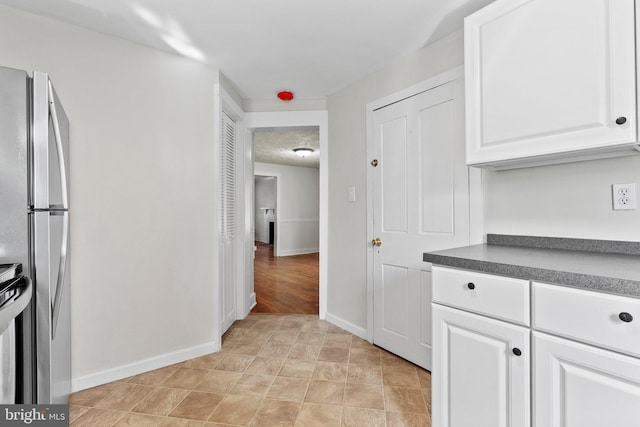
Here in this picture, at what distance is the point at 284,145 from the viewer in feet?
18.7

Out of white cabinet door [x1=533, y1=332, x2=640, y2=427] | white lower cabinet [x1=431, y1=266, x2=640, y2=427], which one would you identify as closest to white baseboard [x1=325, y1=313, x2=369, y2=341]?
white lower cabinet [x1=431, y1=266, x2=640, y2=427]

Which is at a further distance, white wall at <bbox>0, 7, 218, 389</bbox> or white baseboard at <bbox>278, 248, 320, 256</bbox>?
white baseboard at <bbox>278, 248, 320, 256</bbox>

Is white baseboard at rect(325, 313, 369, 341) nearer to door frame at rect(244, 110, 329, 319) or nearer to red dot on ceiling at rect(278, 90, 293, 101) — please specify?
door frame at rect(244, 110, 329, 319)

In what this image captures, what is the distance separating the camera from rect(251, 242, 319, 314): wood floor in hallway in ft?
11.6

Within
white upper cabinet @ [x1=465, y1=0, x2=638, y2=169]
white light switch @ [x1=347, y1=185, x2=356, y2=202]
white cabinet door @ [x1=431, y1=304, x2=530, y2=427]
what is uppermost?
white upper cabinet @ [x1=465, y1=0, x2=638, y2=169]

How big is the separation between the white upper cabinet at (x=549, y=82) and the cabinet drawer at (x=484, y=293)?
0.61 m

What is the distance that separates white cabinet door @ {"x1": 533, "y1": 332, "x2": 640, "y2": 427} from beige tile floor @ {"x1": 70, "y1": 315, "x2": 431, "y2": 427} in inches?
30.9

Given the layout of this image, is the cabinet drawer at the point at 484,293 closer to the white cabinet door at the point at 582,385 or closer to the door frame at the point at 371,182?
the white cabinet door at the point at 582,385

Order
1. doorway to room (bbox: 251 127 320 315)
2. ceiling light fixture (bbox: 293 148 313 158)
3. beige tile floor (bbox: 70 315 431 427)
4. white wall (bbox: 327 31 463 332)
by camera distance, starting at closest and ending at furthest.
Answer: beige tile floor (bbox: 70 315 431 427) → white wall (bbox: 327 31 463 332) → doorway to room (bbox: 251 127 320 315) → ceiling light fixture (bbox: 293 148 313 158)

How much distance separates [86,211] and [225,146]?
3.91 feet

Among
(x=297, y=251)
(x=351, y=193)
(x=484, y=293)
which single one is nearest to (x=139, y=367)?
(x=351, y=193)

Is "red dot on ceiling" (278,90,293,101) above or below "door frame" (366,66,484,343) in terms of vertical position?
above

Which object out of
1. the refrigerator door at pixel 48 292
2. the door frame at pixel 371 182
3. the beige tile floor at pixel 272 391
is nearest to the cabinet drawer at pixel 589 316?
the door frame at pixel 371 182

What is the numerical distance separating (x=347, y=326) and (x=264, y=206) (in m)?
8.36
